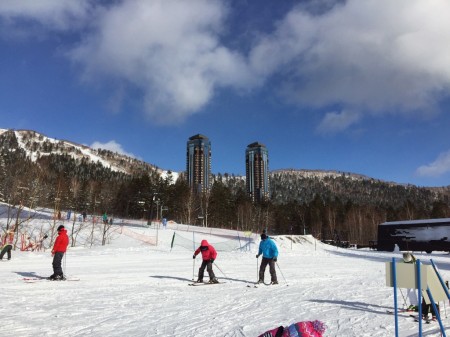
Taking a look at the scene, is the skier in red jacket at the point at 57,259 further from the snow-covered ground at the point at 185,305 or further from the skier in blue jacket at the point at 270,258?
the skier in blue jacket at the point at 270,258

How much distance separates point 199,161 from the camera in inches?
5979

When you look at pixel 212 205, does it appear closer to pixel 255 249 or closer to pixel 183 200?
pixel 183 200

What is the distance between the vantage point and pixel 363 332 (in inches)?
269

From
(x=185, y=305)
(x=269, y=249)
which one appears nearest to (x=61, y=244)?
(x=185, y=305)

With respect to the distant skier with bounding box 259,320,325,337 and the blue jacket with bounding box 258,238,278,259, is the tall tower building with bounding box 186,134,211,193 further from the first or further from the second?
the distant skier with bounding box 259,320,325,337

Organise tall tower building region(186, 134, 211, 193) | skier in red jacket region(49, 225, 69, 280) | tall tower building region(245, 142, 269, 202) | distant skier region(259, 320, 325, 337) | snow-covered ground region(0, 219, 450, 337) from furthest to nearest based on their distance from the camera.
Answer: tall tower building region(245, 142, 269, 202)
tall tower building region(186, 134, 211, 193)
skier in red jacket region(49, 225, 69, 280)
snow-covered ground region(0, 219, 450, 337)
distant skier region(259, 320, 325, 337)

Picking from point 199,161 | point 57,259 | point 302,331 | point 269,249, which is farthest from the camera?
point 199,161

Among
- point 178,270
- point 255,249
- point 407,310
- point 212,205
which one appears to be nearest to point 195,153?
point 212,205

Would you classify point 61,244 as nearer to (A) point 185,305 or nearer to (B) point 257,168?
(A) point 185,305

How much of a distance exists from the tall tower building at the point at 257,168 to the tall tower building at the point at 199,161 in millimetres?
17916

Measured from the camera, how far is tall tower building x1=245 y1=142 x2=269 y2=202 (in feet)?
514

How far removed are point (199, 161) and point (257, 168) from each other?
25488mm

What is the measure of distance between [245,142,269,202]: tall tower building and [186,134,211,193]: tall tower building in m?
17.9

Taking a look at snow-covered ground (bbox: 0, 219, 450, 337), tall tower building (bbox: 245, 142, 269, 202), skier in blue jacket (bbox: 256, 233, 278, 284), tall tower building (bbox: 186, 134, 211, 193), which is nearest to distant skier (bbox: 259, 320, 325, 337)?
snow-covered ground (bbox: 0, 219, 450, 337)
